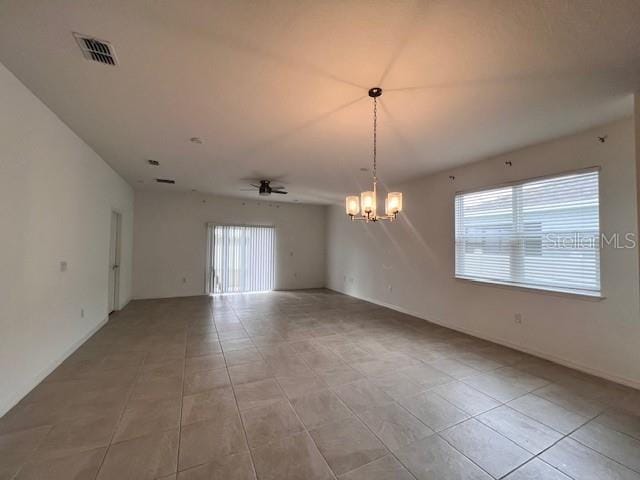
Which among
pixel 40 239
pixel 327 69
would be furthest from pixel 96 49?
pixel 40 239

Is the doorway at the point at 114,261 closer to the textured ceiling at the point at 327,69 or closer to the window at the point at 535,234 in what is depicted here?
the textured ceiling at the point at 327,69

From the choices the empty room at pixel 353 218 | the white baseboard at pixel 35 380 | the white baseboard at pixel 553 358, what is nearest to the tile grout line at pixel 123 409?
the empty room at pixel 353 218

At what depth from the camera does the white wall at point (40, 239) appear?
214 centimetres

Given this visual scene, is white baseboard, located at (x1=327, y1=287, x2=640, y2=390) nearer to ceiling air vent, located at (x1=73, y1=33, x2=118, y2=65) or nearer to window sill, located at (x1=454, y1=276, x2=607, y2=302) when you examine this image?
window sill, located at (x1=454, y1=276, x2=607, y2=302)

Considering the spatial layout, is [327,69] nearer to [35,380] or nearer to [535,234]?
[535,234]

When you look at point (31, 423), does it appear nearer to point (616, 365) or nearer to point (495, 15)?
point (495, 15)

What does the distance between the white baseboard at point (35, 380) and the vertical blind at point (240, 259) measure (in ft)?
12.2

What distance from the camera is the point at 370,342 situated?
3863mm

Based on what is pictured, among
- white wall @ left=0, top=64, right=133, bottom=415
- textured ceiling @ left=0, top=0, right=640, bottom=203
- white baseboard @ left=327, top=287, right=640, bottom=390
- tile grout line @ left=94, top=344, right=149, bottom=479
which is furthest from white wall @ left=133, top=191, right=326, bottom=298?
white baseboard @ left=327, top=287, right=640, bottom=390

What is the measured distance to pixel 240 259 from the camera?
7.74m

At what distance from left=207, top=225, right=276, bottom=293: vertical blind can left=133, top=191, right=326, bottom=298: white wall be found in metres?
0.20

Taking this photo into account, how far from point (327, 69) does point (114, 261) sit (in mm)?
5650

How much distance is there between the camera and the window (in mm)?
2998

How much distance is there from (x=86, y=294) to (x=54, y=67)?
2.94 meters
